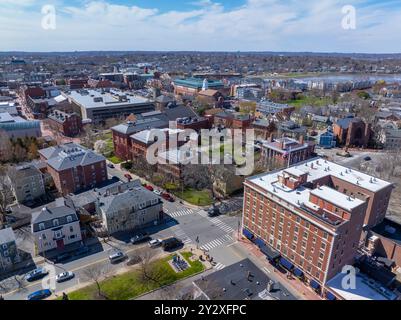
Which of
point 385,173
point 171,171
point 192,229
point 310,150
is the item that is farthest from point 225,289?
point 385,173

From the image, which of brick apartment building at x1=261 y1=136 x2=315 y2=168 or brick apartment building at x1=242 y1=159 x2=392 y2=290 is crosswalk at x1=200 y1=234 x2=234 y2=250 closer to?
brick apartment building at x1=242 y1=159 x2=392 y2=290

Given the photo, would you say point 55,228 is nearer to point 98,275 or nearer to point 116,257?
point 116,257

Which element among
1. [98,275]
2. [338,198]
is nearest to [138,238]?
[98,275]

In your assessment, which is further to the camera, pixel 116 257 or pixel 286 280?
pixel 116 257

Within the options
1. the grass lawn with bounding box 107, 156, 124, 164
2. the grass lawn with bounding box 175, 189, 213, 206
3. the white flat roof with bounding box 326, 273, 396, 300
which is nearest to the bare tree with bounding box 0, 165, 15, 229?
the grass lawn with bounding box 107, 156, 124, 164

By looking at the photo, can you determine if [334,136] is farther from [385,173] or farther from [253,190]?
[253,190]
